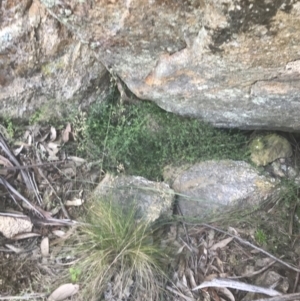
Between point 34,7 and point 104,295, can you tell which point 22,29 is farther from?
point 104,295

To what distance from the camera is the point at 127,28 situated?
1910 mm

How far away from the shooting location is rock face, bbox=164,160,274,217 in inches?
89.4

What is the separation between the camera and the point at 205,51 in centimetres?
189

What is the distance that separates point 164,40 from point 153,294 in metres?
1.03

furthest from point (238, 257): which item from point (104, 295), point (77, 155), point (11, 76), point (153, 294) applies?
point (11, 76)

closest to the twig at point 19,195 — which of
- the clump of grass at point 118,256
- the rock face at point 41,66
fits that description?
the clump of grass at point 118,256

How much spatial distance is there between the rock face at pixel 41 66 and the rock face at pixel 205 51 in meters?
0.20

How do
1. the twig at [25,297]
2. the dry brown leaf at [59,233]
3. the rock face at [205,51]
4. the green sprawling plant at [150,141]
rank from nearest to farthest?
the rock face at [205,51] → the twig at [25,297] → the dry brown leaf at [59,233] → the green sprawling plant at [150,141]

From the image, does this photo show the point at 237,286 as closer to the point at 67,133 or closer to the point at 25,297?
the point at 25,297

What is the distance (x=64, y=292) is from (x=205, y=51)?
1.13 m

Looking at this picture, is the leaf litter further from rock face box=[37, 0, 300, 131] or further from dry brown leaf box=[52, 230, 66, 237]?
rock face box=[37, 0, 300, 131]

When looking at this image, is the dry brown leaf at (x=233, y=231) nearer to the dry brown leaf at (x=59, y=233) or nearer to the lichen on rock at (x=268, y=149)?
the lichen on rock at (x=268, y=149)

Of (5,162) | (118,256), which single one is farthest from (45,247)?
(5,162)

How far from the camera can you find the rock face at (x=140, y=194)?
2221mm
